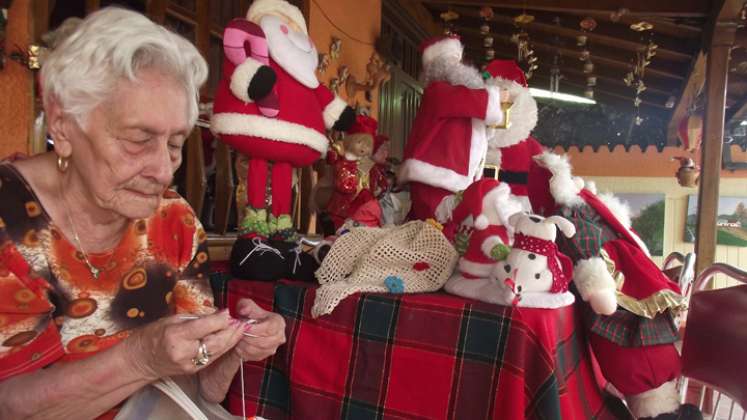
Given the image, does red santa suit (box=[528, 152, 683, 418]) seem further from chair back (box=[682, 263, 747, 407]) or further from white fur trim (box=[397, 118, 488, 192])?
white fur trim (box=[397, 118, 488, 192])

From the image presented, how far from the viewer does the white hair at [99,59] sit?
0.68 m

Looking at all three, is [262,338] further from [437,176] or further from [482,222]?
[437,176]

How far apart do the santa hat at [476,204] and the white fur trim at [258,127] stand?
439mm

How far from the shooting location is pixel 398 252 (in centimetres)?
103

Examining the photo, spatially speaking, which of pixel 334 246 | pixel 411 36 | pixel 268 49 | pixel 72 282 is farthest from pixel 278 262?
pixel 411 36

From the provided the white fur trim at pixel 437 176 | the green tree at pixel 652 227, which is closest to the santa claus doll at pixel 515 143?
the white fur trim at pixel 437 176

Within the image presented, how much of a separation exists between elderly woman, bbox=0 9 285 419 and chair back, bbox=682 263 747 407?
908mm

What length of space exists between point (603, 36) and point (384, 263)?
4.09 m

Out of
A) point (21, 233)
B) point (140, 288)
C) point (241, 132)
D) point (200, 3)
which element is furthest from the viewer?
point (200, 3)

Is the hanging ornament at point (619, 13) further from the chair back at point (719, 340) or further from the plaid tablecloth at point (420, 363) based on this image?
the plaid tablecloth at point (420, 363)

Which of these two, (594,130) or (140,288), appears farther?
(594,130)

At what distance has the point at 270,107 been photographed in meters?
1.21

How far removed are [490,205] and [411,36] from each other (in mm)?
3505

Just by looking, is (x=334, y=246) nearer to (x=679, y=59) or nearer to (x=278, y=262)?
(x=278, y=262)
